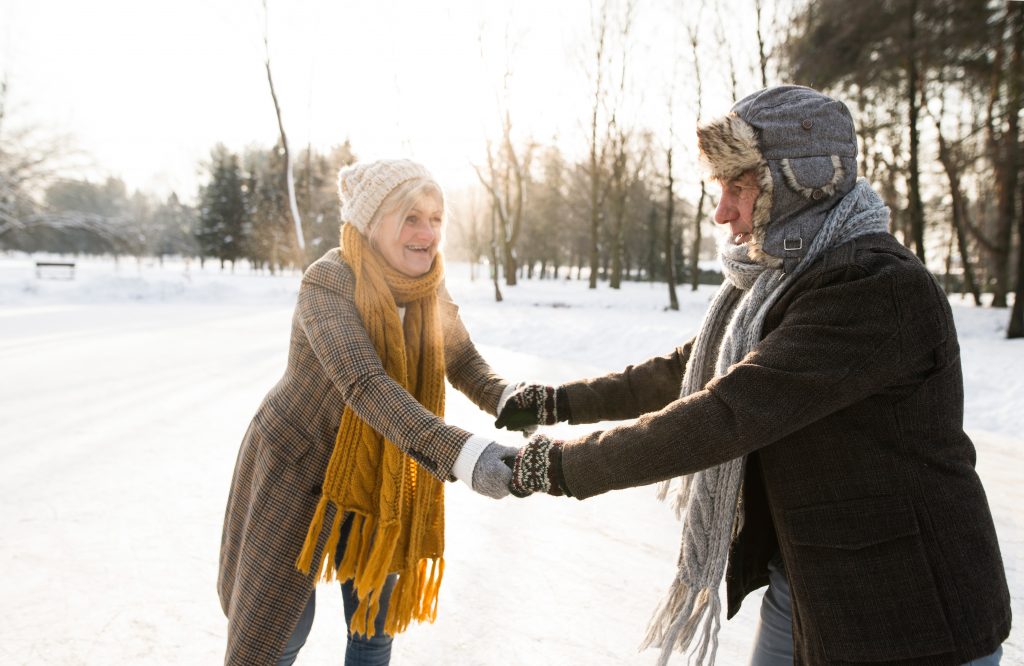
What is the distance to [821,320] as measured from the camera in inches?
43.5

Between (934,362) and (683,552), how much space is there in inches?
28.7

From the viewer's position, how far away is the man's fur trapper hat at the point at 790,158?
1214 mm

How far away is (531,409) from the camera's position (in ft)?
6.45

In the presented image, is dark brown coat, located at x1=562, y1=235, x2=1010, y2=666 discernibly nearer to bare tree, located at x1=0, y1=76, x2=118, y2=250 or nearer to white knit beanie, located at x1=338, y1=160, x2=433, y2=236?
white knit beanie, located at x1=338, y1=160, x2=433, y2=236

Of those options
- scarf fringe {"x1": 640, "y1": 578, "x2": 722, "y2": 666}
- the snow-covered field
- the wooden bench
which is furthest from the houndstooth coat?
the wooden bench

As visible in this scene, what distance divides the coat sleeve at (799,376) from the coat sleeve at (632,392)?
70 centimetres

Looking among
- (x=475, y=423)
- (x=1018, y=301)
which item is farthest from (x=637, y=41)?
(x=475, y=423)

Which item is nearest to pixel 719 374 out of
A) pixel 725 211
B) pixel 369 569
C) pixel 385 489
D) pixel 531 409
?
pixel 725 211

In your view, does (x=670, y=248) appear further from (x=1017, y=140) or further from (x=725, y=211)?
(x=725, y=211)

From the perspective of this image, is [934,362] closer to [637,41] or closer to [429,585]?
[429,585]

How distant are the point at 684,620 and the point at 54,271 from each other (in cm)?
2290

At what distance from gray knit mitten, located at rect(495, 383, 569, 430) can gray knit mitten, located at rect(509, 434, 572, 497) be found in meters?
0.54

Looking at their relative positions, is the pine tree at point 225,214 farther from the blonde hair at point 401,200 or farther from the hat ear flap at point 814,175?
the hat ear flap at point 814,175

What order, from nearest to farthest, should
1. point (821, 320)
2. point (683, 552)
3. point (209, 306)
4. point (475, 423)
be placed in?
point (821, 320) → point (683, 552) → point (475, 423) → point (209, 306)
